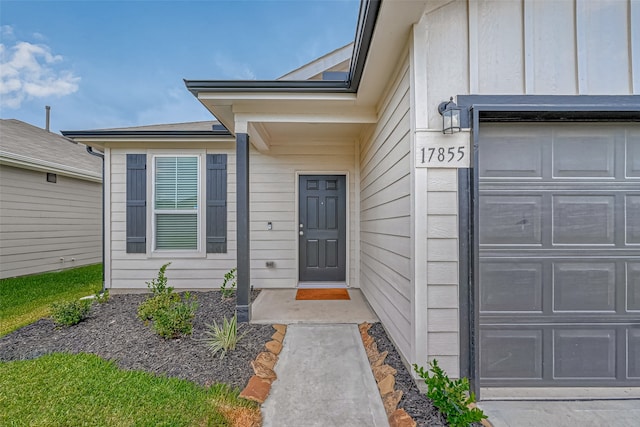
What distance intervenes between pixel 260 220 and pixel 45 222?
544 cm

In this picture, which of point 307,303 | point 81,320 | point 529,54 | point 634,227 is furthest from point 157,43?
point 634,227

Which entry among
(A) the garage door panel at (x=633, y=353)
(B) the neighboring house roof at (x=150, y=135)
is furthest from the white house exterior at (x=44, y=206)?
(A) the garage door panel at (x=633, y=353)

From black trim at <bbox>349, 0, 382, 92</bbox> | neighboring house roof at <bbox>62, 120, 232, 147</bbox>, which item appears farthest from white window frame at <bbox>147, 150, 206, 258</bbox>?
black trim at <bbox>349, 0, 382, 92</bbox>

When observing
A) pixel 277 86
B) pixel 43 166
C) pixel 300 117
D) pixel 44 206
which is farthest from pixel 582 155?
pixel 44 206

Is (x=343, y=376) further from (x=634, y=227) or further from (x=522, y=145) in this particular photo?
(x=634, y=227)

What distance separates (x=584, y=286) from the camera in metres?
2.06

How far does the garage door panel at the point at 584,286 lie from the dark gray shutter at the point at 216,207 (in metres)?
4.26

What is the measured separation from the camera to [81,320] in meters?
3.31

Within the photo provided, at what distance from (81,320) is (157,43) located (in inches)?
434

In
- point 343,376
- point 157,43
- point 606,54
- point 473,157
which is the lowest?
point 343,376

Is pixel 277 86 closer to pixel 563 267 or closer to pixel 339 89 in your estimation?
pixel 339 89

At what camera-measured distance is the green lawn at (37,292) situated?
3489 millimetres

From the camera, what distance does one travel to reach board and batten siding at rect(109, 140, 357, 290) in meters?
4.73

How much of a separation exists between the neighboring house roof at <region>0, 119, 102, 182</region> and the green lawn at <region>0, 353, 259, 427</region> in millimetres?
5357
